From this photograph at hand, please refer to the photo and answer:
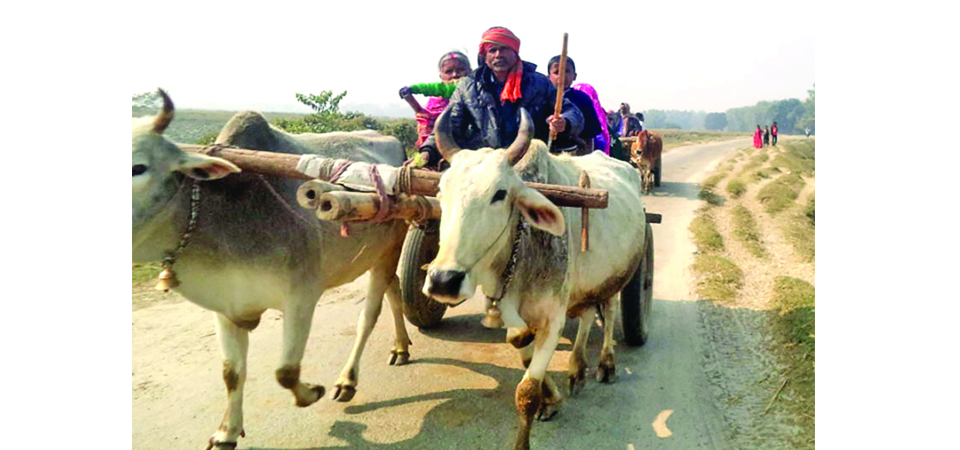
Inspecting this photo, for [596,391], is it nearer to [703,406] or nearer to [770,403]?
[703,406]

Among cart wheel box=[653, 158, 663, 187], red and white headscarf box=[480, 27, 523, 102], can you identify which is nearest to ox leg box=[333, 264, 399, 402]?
red and white headscarf box=[480, 27, 523, 102]

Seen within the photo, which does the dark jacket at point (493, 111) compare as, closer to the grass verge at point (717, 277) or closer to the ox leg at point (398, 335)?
the ox leg at point (398, 335)

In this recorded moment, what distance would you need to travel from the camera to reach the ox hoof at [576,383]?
4.32 metres

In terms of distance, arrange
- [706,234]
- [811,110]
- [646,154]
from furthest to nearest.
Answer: [811,110] → [646,154] → [706,234]

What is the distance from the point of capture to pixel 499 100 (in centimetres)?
430

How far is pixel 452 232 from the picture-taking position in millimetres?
2682

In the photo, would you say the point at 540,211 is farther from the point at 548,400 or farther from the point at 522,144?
the point at 548,400

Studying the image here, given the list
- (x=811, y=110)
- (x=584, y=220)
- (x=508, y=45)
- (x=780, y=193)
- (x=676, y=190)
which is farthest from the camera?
(x=811, y=110)

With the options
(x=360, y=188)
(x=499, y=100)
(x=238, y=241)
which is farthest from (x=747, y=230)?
(x=238, y=241)

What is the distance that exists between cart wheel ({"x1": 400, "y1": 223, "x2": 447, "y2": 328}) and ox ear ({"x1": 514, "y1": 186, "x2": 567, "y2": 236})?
196 centimetres

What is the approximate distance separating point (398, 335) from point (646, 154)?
1086cm

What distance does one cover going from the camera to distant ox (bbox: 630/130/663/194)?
14336mm

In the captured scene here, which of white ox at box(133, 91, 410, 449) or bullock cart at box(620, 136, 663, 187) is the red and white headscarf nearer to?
white ox at box(133, 91, 410, 449)

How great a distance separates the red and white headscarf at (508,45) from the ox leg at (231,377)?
7.62ft
